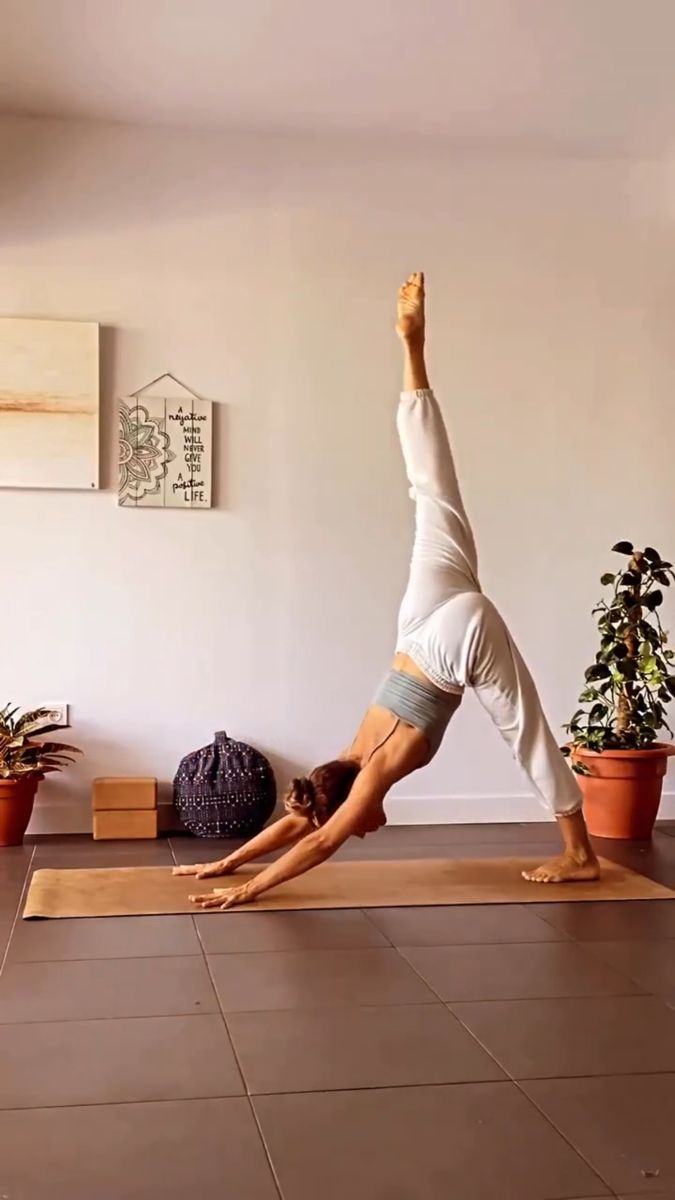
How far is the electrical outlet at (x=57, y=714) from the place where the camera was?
15.4 ft

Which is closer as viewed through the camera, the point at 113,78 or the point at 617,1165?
the point at 617,1165

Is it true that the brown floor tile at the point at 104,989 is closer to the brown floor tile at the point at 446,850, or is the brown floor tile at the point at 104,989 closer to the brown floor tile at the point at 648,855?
the brown floor tile at the point at 446,850

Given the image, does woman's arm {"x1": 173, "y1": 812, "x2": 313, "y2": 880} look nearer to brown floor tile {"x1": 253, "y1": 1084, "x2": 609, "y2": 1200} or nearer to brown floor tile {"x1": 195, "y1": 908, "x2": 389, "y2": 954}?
brown floor tile {"x1": 195, "y1": 908, "x2": 389, "y2": 954}

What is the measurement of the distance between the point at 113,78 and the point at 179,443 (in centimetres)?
133

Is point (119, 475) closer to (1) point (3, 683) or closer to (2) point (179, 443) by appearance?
(2) point (179, 443)

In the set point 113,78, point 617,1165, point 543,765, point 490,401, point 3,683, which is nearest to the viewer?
point 617,1165

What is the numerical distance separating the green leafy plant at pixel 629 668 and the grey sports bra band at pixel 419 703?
133 cm

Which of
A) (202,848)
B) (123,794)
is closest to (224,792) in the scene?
(202,848)

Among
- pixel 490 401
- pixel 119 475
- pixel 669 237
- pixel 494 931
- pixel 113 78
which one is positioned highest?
pixel 113 78

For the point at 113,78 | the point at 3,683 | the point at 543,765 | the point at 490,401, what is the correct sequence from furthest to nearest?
1. the point at 490,401
2. the point at 3,683
3. the point at 113,78
4. the point at 543,765

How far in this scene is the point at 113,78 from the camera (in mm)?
4340

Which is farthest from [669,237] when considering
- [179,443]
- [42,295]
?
[42,295]

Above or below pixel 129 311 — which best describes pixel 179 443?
below

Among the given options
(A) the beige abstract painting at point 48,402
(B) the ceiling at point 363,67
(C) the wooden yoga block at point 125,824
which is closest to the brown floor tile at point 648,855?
(C) the wooden yoga block at point 125,824
